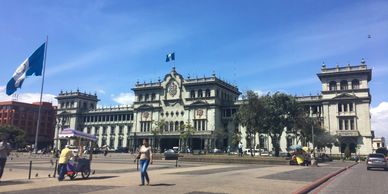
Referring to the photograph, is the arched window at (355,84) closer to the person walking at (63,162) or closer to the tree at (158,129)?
the tree at (158,129)

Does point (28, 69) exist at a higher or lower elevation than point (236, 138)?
higher

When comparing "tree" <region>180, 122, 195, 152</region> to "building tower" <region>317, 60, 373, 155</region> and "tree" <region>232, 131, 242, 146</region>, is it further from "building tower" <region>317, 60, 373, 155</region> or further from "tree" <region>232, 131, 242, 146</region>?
"building tower" <region>317, 60, 373, 155</region>

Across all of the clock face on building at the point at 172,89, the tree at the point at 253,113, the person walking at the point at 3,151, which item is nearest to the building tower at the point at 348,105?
the tree at the point at 253,113

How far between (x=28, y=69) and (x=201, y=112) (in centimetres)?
7258

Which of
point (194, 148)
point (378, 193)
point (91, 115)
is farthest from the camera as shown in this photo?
point (91, 115)

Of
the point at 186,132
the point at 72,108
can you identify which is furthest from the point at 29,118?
the point at 186,132

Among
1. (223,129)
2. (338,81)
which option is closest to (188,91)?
(223,129)

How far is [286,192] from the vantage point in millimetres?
13562

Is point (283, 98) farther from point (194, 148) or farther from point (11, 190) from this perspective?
point (11, 190)

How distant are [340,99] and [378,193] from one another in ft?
245

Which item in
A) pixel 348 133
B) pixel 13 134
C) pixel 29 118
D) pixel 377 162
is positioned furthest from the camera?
pixel 29 118

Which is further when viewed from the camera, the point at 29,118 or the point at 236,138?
the point at 29,118

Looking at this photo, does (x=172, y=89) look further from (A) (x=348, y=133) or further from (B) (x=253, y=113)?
(A) (x=348, y=133)

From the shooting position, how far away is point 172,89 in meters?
104
